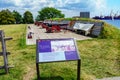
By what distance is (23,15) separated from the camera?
128 m

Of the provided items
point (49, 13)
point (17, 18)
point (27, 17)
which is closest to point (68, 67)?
point (17, 18)

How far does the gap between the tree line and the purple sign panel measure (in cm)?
10460

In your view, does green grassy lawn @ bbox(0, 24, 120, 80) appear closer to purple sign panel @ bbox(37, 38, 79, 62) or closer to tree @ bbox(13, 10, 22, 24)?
purple sign panel @ bbox(37, 38, 79, 62)

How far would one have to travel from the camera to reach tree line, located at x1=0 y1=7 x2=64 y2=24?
111 metres

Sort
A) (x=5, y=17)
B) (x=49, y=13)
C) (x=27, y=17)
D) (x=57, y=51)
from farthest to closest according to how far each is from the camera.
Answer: (x=49, y=13) → (x=27, y=17) → (x=5, y=17) → (x=57, y=51)

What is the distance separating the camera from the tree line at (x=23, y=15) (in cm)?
11075

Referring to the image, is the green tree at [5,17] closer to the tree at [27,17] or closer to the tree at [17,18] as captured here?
the tree at [17,18]

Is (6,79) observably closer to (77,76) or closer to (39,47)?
(39,47)

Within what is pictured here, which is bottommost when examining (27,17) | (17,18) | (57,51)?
(17,18)

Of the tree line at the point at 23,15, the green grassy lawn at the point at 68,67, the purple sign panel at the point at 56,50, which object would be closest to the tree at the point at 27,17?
the tree line at the point at 23,15

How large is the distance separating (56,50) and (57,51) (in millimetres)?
40

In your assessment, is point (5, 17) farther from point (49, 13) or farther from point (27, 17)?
point (49, 13)

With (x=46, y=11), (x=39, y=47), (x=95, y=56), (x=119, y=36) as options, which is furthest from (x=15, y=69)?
(x=46, y=11)

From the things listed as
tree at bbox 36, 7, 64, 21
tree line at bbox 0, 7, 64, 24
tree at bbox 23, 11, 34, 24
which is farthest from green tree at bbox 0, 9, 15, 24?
tree at bbox 36, 7, 64, 21
